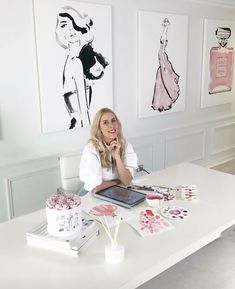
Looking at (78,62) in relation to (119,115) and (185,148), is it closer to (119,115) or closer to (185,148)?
(119,115)

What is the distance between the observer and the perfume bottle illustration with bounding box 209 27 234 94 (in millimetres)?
4129

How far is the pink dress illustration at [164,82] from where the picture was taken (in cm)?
348

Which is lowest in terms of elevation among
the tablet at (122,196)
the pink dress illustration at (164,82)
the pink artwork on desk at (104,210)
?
the pink artwork on desk at (104,210)

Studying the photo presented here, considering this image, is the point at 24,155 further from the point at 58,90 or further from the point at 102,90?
the point at 102,90

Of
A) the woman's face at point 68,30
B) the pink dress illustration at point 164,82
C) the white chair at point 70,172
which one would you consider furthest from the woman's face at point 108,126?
the pink dress illustration at point 164,82

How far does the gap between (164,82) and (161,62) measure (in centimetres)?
23

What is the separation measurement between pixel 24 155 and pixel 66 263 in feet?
5.03

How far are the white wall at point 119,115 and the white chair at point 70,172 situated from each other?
464 millimetres

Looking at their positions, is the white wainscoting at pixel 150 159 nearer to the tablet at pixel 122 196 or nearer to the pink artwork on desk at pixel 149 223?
the tablet at pixel 122 196

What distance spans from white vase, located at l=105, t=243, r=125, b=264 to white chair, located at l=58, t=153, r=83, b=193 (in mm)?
1116

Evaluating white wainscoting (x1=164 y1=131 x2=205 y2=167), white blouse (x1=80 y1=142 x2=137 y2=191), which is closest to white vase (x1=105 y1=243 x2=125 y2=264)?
white blouse (x1=80 y1=142 x2=137 y2=191)

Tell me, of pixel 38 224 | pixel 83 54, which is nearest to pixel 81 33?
pixel 83 54

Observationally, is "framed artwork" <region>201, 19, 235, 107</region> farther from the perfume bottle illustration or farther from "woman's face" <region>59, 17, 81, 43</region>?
"woman's face" <region>59, 17, 81, 43</region>

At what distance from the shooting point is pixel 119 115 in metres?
3.25
